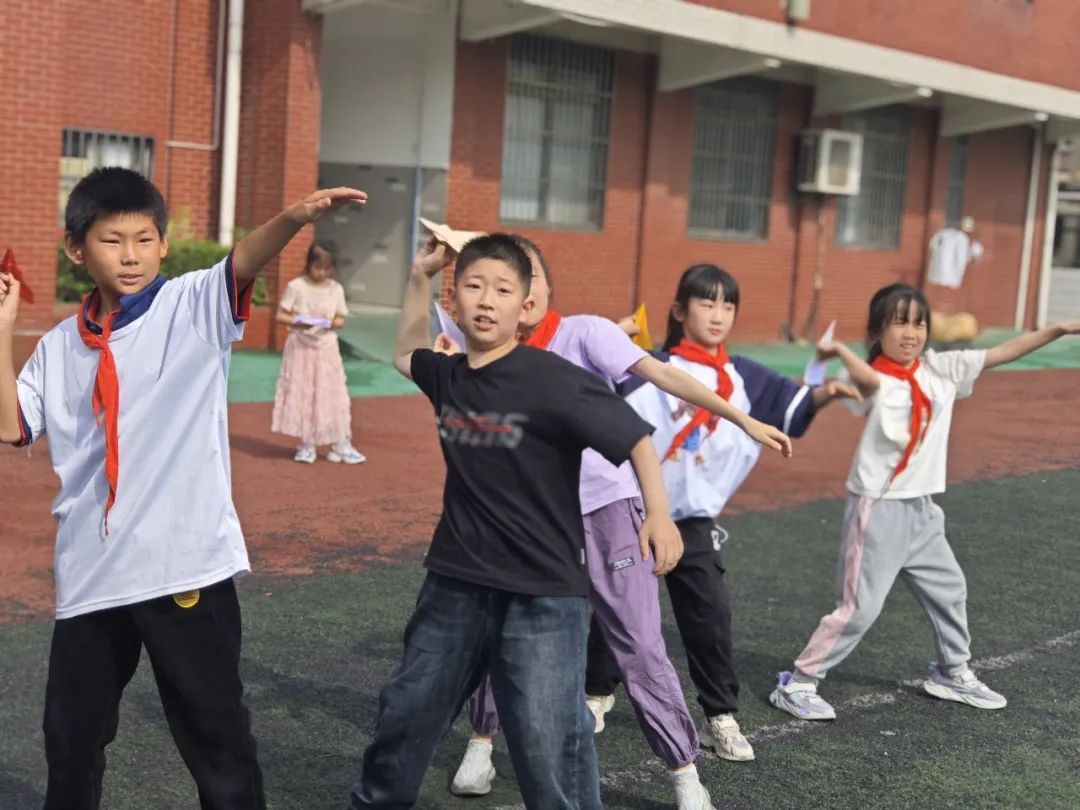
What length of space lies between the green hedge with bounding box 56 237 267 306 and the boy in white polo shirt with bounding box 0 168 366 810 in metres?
10.5

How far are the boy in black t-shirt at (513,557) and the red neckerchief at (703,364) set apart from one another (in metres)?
1.20

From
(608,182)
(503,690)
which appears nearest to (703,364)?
(503,690)

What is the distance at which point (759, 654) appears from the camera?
5949 millimetres

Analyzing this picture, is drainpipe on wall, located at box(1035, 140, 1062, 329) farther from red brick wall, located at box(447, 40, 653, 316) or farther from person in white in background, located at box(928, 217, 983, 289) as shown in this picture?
red brick wall, located at box(447, 40, 653, 316)

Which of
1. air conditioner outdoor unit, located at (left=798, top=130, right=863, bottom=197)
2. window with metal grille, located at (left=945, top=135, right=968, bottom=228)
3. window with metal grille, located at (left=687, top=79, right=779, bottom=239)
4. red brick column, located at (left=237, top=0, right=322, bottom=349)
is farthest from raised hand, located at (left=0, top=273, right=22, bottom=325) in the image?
window with metal grille, located at (left=945, top=135, right=968, bottom=228)

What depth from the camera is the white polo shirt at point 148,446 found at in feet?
10.8

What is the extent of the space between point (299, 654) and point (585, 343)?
2088 millimetres

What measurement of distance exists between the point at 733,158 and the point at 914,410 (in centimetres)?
1443

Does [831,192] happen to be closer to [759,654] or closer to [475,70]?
[475,70]

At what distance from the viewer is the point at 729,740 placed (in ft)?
15.3

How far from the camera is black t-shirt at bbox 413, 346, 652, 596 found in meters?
3.43

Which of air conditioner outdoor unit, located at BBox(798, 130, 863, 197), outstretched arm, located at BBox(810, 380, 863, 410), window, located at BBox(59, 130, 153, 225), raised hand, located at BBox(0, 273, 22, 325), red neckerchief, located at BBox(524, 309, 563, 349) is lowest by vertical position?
outstretched arm, located at BBox(810, 380, 863, 410)

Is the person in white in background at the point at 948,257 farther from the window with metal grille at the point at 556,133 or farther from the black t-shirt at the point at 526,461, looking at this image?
the black t-shirt at the point at 526,461

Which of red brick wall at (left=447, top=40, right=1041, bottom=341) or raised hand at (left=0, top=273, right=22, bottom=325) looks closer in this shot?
raised hand at (left=0, top=273, right=22, bottom=325)
